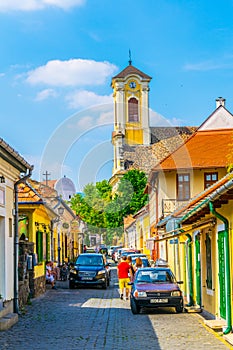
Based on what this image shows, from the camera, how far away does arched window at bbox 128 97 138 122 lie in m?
102

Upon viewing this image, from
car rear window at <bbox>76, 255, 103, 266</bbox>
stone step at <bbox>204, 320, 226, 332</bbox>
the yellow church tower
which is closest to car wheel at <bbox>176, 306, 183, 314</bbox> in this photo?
stone step at <bbox>204, 320, 226, 332</bbox>

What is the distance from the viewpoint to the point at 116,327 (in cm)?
1530

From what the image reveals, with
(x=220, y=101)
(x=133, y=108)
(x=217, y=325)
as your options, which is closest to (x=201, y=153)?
(x=220, y=101)

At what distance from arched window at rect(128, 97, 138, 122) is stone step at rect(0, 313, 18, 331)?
87.3 meters

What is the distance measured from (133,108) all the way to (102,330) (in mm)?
88840

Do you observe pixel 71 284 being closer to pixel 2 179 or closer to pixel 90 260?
pixel 90 260

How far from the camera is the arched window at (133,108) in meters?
102

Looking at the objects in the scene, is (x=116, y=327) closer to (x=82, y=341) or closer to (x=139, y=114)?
(x=82, y=341)

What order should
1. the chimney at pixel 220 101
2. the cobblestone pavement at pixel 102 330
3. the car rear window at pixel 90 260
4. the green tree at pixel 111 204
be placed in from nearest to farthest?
1. the cobblestone pavement at pixel 102 330
2. the car rear window at pixel 90 260
3. the chimney at pixel 220 101
4. the green tree at pixel 111 204

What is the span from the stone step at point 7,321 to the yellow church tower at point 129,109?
279ft

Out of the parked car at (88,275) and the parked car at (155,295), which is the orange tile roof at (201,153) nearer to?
the parked car at (88,275)

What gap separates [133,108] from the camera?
102 meters

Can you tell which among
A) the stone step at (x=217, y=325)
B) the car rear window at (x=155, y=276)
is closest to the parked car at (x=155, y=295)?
the car rear window at (x=155, y=276)

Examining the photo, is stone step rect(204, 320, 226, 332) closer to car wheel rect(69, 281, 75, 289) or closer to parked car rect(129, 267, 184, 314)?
parked car rect(129, 267, 184, 314)
